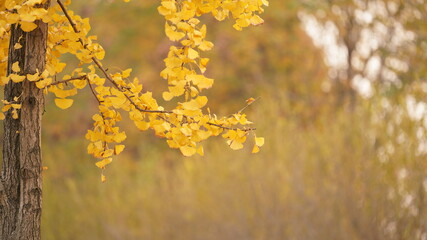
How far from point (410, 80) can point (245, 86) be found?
664 cm

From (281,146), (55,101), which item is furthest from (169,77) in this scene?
(281,146)

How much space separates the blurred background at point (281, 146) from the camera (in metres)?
7.11

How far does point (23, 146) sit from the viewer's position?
3201 mm

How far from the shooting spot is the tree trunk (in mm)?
3188

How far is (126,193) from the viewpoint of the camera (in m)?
11.9

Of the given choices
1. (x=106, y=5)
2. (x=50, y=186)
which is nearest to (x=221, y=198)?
(x=50, y=186)

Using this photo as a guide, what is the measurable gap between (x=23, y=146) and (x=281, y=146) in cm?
585

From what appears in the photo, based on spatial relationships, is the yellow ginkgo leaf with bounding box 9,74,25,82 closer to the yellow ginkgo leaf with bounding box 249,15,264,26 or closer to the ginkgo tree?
the ginkgo tree

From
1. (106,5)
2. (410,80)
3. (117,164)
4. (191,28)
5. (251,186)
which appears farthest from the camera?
(106,5)

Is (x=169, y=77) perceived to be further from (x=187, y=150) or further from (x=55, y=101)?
(x=55, y=101)

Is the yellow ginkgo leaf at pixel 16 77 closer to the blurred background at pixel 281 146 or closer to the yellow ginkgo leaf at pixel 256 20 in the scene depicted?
the yellow ginkgo leaf at pixel 256 20

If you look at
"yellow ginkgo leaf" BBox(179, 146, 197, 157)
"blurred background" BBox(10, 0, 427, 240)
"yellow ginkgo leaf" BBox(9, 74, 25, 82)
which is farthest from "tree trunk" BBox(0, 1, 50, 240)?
"blurred background" BBox(10, 0, 427, 240)

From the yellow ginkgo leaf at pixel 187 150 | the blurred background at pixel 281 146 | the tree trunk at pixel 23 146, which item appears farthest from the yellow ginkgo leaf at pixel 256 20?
the blurred background at pixel 281 146

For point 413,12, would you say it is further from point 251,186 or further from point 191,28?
point 191,28
